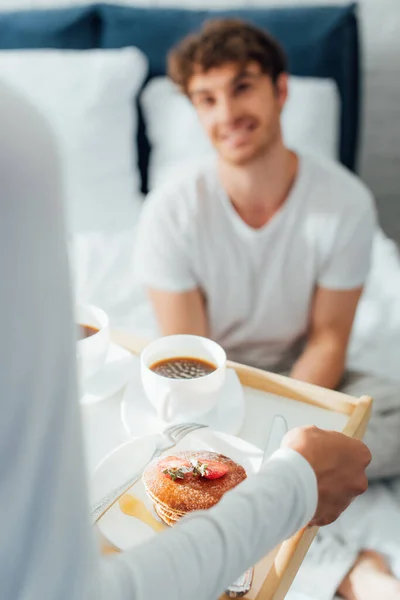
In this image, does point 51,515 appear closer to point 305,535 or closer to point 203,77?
point 305,535

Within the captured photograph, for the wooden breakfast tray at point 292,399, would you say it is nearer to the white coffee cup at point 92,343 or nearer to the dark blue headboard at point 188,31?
the white coffee cup at point 92,343

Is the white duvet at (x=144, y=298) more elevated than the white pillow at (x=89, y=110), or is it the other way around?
the white pillow at (x=89, y=110)

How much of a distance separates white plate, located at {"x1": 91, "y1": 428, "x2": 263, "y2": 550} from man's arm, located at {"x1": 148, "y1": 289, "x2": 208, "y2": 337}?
→ 49 centimetres

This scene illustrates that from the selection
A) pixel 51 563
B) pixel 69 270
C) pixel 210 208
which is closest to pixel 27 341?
pixel 69 270

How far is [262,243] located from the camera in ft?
3.96

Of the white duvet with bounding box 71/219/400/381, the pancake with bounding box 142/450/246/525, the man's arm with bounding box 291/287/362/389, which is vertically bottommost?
the white duvet with bounding box 71/219/400/381

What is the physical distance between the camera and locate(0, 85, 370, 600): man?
311mm

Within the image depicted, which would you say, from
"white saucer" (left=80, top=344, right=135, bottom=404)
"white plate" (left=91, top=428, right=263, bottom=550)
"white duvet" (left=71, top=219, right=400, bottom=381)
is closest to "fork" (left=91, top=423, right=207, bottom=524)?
"white plate" (left=91, top=428, right=263, bottom=550)

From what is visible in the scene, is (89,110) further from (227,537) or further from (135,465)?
(227,537)

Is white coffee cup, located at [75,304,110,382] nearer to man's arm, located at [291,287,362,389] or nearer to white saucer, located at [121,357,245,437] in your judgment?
white saucer, located at [121,357,245,437]

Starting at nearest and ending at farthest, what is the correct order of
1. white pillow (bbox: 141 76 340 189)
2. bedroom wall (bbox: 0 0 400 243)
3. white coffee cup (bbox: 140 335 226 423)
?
white coffee cup (bbox: 140 335 226 423)
white pillow (bbox: 141 76 340 189)
bedroom wall (bbox: 0 0 400 243)

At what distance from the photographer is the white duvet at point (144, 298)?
141cm

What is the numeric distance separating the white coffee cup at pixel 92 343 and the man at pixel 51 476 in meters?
0.33

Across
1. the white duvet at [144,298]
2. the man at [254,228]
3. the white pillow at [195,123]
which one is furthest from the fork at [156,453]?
the white pillow at [195,123]
